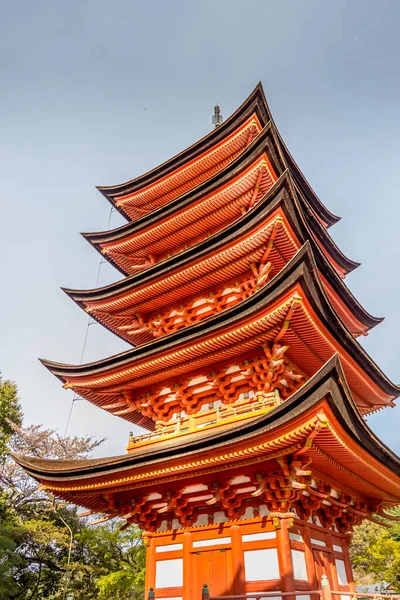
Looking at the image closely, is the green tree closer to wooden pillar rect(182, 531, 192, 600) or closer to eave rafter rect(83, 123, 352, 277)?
eave rafter rect(83, 123, 352, 277)

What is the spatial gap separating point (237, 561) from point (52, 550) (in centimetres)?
2145

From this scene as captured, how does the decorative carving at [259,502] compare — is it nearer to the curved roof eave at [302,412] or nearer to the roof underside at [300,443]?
the roof underside at [300,443]

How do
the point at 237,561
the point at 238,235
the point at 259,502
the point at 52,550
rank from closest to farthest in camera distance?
1. the point at 237,561
2. the point at 259,502
3. the point at 238,235
4. the point at 52,550

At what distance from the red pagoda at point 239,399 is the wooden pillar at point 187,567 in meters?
0.03

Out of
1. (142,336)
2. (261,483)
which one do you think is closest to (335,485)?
(261,483)

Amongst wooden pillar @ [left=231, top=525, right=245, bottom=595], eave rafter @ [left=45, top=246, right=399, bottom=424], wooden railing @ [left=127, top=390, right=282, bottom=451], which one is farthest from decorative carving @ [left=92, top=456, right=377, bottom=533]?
eave rafter @ [left=45, top=246, right=399, bottom=424]

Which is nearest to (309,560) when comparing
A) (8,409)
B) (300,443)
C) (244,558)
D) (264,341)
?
(244,558)

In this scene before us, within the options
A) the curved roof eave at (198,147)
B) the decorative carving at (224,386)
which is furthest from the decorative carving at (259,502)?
the curved roof eave at (198,147)

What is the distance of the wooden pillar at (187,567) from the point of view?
9.67 metres

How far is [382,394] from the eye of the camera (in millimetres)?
14609

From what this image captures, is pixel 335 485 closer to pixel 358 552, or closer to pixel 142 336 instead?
pixel 142 336

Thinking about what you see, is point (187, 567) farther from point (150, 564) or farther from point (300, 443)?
point (300, 443)

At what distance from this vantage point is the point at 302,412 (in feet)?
25.4

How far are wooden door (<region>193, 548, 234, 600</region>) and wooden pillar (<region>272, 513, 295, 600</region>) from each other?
1.41 m
